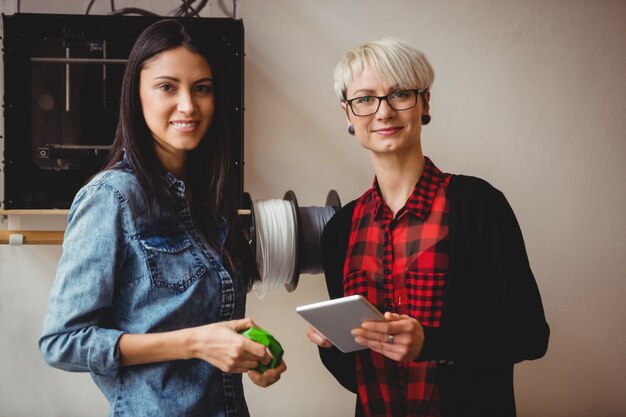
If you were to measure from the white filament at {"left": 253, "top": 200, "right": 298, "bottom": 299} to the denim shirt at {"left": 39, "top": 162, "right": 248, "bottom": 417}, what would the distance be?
0.85 m

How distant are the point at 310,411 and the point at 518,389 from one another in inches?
40.3

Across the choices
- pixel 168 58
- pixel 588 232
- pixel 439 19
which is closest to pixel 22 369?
pixel 168 58

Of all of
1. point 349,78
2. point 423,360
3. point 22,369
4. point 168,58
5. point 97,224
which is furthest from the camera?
point 22,369

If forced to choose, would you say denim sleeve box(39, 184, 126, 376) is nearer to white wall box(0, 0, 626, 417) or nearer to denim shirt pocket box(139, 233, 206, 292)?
denim shirt pocket box(139, 233, 206, 292)

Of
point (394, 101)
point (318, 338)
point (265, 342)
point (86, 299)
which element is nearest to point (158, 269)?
point (86, 299)

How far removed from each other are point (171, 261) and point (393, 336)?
537mm

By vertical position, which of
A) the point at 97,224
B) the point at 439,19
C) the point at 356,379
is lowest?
the point at 356,379

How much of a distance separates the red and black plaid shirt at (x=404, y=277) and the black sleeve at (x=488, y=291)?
5cm

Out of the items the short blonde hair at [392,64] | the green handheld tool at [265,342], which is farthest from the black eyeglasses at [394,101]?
the green handheld tool at [265,342]

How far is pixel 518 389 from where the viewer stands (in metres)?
2.84

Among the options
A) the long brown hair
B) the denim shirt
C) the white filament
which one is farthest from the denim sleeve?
the white filament

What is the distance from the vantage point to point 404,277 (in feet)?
5.10

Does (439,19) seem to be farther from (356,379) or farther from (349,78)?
(356,379)

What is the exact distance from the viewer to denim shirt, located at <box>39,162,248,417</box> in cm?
115
